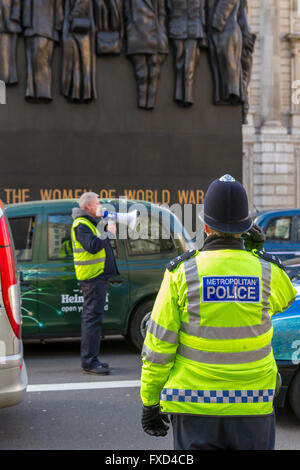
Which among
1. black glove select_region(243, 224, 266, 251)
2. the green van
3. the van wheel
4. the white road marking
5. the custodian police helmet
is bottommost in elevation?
the white road marking

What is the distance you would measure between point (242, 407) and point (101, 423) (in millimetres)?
2622

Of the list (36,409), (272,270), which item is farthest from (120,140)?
(272,270)

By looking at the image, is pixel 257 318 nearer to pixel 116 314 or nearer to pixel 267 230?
pixel 116 314

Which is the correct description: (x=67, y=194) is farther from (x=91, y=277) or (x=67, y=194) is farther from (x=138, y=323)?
(x=91, y=277)

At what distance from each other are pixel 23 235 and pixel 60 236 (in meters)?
0.43

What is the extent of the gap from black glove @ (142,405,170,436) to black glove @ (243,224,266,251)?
0.92 metres

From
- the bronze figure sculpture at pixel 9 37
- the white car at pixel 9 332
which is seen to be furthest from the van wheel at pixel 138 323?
the bronze figure sculpture at pixel 9 37

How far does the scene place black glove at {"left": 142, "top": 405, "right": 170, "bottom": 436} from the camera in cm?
239

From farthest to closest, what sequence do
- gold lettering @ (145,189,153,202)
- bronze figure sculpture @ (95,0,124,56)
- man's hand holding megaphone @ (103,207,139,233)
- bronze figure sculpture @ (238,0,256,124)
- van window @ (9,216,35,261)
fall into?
bronze figure sculpture @ (238,0,256,124) → gold lettering @ (145,189,153,202) → bronze figure sculpture @ (95,0,124,56) → van window @ (9,216,35,261) → man's hand holding megaphone @ (103,207,139,233)

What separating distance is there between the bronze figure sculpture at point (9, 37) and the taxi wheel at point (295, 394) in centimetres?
860

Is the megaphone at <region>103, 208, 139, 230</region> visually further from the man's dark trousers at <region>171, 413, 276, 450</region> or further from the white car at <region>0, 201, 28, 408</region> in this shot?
the man's dark trousers at <region>171, 413, 276, 450</region>

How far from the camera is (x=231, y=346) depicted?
92.4 inches

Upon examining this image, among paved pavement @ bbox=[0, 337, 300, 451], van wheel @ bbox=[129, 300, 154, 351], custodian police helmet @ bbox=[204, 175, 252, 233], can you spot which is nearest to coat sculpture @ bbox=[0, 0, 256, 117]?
van wheel @ bbox=[129, 300, 154, 351]

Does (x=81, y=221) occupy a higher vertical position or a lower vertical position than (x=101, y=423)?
higher
